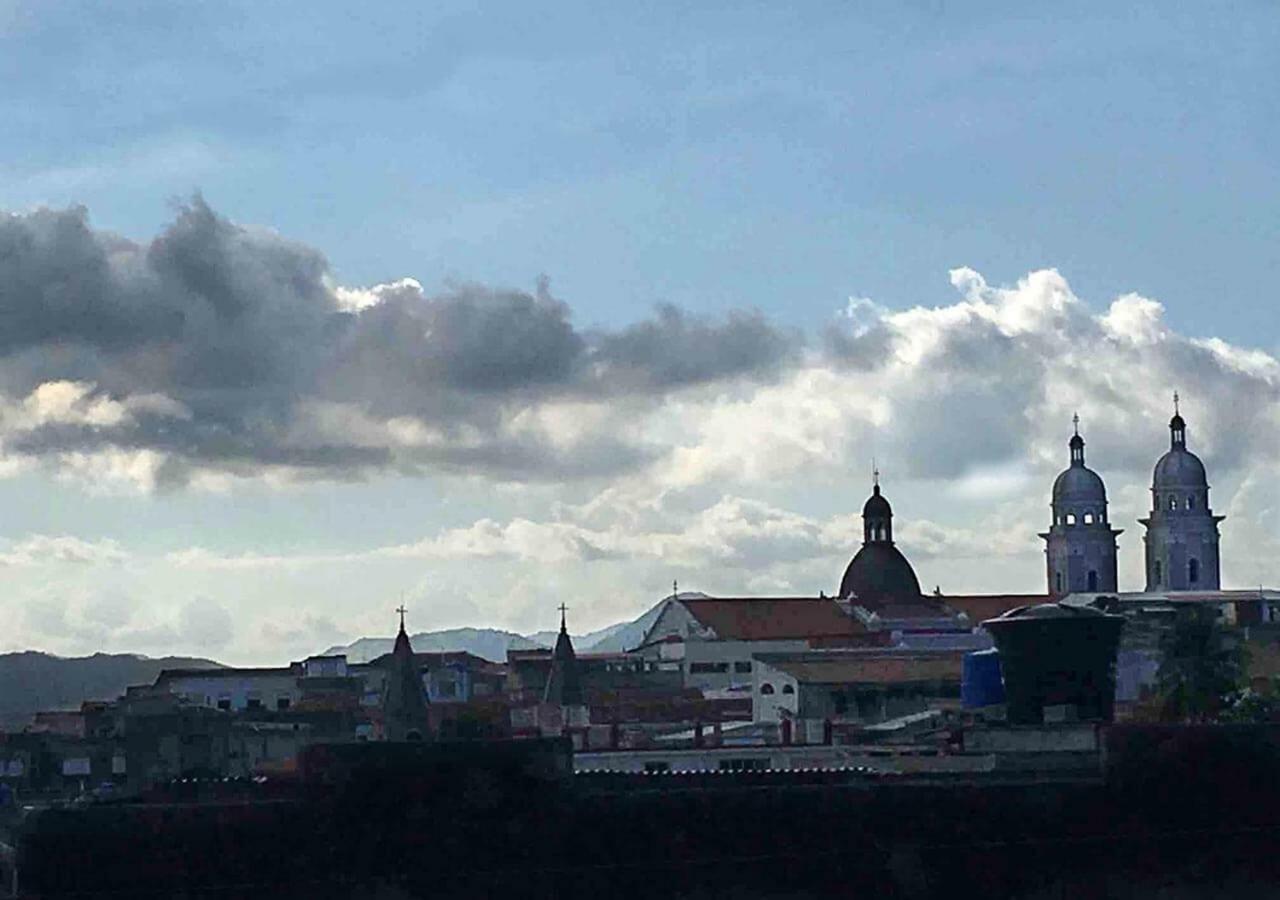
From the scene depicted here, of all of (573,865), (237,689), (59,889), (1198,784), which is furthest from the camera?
(237,689)

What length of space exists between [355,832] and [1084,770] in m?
16.5

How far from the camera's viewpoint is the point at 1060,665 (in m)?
66.2

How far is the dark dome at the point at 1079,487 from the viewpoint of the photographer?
168750mm

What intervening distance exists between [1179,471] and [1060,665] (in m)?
104

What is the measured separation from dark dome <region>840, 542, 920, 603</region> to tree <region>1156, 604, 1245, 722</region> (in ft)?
116

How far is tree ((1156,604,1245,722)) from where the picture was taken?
99062mm

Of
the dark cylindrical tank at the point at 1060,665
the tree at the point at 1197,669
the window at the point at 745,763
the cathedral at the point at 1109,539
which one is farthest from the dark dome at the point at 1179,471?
the dark cylindrical tank at the point at 1060,665

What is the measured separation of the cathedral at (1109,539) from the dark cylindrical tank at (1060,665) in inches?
3936

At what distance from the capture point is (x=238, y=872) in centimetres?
5294

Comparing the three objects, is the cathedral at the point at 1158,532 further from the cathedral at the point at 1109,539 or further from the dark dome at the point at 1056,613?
the dark dome at the point at 1056,613

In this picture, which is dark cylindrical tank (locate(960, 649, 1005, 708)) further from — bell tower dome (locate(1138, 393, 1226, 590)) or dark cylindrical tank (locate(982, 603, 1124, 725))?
bell tower dome (locate(1138, 393, 1226, 590))

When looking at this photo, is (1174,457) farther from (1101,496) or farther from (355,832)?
(355,832)

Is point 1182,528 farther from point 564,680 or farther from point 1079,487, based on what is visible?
point 564,680

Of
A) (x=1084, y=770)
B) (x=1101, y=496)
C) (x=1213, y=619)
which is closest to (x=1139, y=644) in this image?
(x=1213, y=619)
